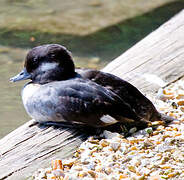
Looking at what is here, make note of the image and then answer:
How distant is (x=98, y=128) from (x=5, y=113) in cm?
281

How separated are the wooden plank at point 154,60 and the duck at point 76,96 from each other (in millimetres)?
688

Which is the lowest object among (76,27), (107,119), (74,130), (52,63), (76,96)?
(76,27)

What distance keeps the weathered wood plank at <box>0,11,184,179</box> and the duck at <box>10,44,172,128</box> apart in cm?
15

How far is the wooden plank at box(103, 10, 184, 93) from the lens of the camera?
4.72 meters

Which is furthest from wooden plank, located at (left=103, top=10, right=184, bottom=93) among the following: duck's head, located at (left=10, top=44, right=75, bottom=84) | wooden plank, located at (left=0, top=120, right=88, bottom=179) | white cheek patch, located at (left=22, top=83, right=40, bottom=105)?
wooden plank, located at (left=0, top=120, right=88, bottom=179)

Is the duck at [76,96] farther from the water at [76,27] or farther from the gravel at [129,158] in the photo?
the water at [76,27]

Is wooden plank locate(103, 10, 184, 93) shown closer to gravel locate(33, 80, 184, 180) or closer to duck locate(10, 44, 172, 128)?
duck locate(10, 44, 172, 128)

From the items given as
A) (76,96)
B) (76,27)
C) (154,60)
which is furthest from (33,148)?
(76,27)

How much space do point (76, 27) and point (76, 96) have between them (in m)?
4.88

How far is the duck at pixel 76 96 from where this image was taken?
3.71 meters

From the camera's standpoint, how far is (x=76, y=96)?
3.75 metres

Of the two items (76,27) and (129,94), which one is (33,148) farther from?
(76,27)

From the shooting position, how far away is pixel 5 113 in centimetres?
636

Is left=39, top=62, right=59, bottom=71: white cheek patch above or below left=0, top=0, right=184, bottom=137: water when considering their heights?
above
